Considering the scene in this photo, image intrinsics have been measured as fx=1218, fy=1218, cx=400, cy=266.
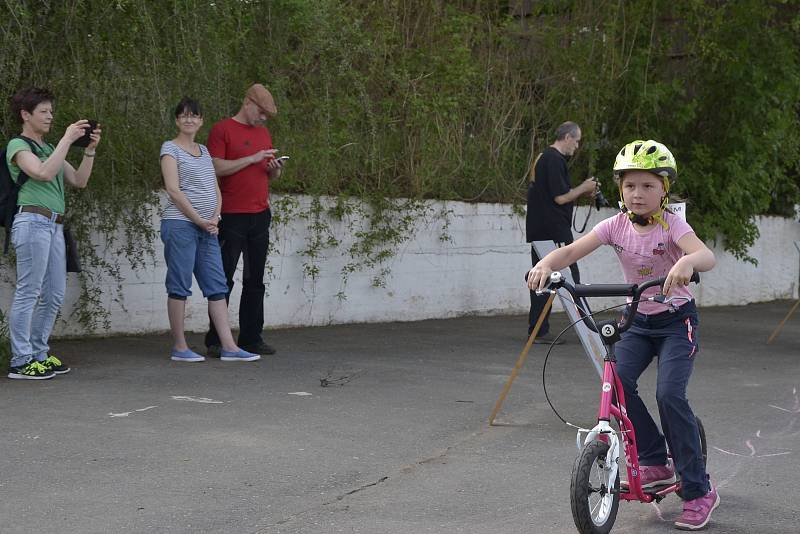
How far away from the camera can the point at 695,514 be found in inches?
197

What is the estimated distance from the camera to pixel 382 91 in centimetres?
1390

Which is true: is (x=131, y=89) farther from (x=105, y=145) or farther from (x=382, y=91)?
(x=382, y=91)

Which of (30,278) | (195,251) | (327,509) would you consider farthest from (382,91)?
(327,509)

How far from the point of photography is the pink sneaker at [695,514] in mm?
4996

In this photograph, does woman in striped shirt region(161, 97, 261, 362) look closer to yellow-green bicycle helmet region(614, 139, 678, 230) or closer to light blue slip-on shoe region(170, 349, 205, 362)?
light blue slip-on shoe region(170, 349, 205, 362)

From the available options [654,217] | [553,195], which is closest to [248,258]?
[553,195]

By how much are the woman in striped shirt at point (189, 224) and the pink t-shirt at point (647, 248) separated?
178 inches

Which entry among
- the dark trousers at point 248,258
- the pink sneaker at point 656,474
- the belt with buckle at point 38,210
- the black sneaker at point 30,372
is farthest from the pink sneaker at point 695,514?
the dark trousers at point 248,258

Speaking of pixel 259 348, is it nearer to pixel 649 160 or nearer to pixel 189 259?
pixel 189 259

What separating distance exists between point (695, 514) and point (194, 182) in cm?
514

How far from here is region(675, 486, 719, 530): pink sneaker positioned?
500 centimetres

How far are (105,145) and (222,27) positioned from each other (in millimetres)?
1696

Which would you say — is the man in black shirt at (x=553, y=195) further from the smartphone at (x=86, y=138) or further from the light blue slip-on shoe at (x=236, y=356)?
the smartphone at (x=86, y=138)

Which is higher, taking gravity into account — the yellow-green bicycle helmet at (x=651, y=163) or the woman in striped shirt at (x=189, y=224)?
the yellow-green bicycle helmet at (x=651, y=163)
